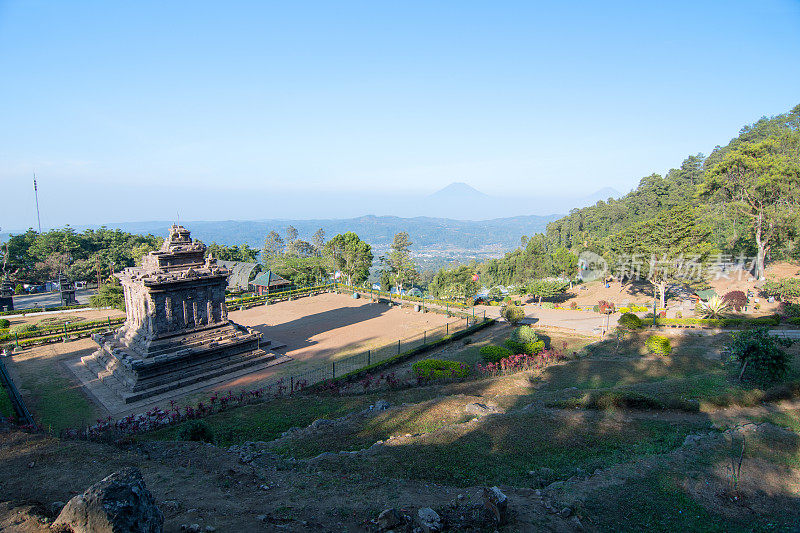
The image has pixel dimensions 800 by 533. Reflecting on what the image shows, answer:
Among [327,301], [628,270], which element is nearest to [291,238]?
[327,301]

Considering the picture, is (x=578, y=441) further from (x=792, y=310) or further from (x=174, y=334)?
(x=792, y=310)

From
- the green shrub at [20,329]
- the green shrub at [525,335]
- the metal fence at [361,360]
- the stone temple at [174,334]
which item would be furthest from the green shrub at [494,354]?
the green shrub at [20,329]

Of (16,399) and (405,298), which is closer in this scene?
(16,399)

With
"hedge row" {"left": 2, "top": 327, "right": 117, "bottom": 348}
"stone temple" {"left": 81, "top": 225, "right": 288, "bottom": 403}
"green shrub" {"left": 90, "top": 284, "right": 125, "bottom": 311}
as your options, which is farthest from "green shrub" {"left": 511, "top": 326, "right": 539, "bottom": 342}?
"green shrub" {"left": 90, "top": 284, "right": 125, "bottom": 311}

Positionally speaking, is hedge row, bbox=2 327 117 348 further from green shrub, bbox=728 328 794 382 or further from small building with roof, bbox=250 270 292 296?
green shrub, bbox=728 328 794 382

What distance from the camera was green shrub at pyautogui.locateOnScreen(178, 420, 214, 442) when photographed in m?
11.8

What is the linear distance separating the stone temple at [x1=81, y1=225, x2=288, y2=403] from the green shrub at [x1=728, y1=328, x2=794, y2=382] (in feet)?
70.7

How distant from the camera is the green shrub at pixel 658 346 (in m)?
21.1

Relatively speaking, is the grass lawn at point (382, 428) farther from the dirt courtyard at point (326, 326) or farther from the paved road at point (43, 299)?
the paved road at point (43, 299)

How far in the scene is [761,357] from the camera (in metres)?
14.2

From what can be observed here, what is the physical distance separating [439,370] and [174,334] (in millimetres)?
13573

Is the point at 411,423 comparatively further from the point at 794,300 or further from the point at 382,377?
the point at 794,300

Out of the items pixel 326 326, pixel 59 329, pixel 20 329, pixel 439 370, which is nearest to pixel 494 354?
pixel 439 370

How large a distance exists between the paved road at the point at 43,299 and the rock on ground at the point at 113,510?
4227cm
